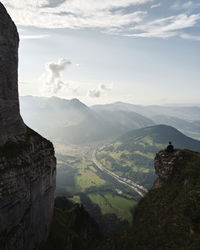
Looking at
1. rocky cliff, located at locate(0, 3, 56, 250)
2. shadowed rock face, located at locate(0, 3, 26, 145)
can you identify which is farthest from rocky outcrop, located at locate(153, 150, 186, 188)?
shadowed rock face, located at locate(0, 3, 26, 145)

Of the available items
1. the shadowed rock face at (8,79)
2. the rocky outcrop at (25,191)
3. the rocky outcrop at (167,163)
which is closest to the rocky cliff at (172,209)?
the rocky outcrop at (167,163)

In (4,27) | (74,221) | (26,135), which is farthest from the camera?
(74,221)

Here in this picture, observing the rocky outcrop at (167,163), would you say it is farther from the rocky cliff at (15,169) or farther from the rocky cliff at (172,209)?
the rocky cliff at (15,169)

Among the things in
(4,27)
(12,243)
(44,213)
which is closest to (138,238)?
(12,243)

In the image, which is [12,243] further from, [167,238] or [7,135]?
[167,238]

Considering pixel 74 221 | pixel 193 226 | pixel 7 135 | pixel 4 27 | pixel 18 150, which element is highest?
pixel 4 27

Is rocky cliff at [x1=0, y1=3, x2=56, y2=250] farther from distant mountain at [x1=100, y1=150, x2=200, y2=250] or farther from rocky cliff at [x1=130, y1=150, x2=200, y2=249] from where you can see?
rocky cliff at [x1=130, y1=150, x2=200, y2=249]

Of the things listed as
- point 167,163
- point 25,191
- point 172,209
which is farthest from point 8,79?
point 167,163
